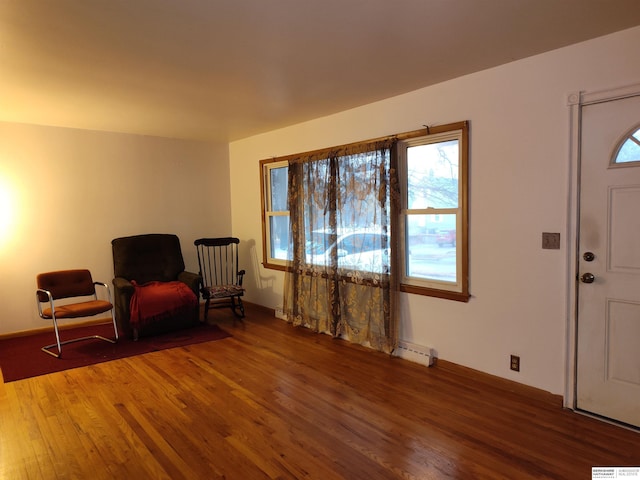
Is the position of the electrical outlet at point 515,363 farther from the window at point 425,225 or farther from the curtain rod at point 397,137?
the curtain rod at point 397,137

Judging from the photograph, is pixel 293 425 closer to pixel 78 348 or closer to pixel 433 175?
pixel 433 175

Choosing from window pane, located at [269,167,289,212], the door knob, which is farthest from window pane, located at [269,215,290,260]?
the door knob

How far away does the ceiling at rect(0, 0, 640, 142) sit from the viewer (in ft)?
6.70

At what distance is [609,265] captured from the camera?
248 cm

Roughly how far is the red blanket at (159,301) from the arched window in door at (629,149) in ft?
13.4

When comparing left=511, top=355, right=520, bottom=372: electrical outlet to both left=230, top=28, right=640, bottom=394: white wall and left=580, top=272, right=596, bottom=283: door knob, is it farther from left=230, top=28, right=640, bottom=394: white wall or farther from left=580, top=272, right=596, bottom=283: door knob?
left=580, top=272, right=596, bottom=283: door knob

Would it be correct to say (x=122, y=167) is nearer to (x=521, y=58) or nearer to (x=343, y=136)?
(x=343, y=136)

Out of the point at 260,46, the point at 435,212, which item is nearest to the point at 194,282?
the point at 435,212

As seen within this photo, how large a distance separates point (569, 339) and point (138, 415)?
2.89 meters

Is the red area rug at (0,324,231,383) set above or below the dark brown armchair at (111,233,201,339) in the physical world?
below

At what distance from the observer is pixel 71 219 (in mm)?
4750

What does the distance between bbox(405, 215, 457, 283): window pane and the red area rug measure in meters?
2.23

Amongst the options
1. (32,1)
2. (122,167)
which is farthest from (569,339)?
(122,167)

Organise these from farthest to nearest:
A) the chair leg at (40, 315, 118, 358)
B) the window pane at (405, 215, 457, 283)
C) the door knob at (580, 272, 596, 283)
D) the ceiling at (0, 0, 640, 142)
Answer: the chair leg at (40, 315, 118, 358) < the window pane at (405, 215, 457, 283) < the door knob at (580, 272, 596, 283) < the ceiling at (0, 0, 640, 142)
